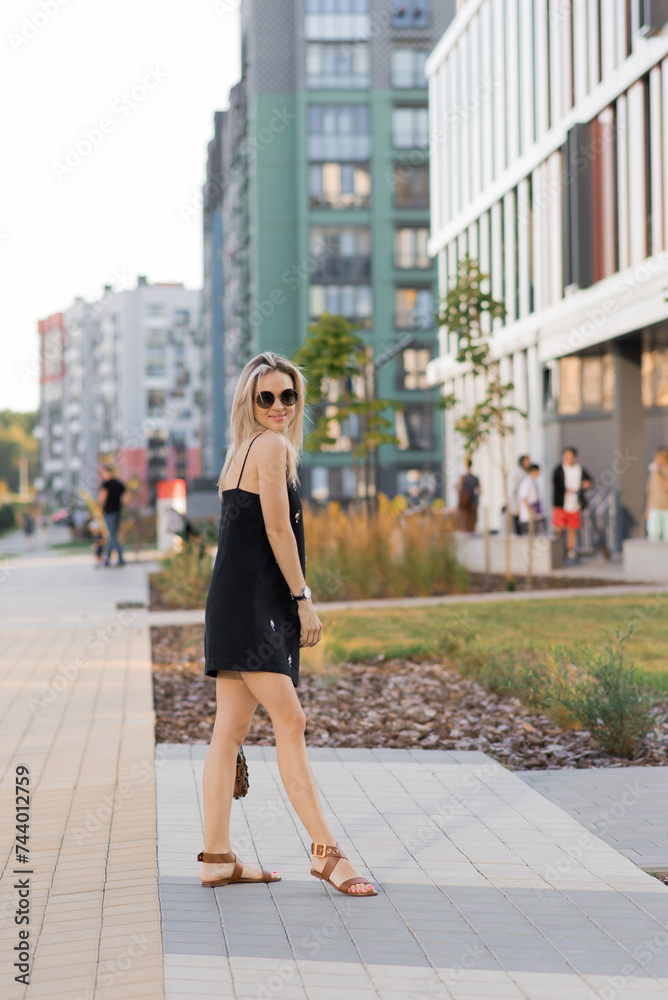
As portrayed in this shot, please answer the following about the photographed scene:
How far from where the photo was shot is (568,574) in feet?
63.1

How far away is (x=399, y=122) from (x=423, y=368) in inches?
521

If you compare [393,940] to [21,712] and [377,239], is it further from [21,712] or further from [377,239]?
[377,239]

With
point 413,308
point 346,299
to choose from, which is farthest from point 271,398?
point 413,308

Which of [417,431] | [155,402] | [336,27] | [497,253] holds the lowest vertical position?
[417,431]

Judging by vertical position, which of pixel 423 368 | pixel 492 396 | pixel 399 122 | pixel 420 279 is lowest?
pixel 492 396

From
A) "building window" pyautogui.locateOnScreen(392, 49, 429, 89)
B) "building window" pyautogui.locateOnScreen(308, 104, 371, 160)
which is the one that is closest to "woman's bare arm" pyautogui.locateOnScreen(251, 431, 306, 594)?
"building window" pyautogui.locateOnScreen(308, 104, 371, 160)

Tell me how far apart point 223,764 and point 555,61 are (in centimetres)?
2583

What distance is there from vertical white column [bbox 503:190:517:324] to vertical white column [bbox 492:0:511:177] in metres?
1.07

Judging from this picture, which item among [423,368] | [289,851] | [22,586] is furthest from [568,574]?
[423,368]

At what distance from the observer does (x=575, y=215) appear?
24797 millimetres

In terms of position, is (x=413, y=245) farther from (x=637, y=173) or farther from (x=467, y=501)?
(x=467, y=501)

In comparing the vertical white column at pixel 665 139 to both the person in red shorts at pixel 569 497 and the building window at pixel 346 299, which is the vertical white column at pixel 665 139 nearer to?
the person in red shorts at pixel 569 497

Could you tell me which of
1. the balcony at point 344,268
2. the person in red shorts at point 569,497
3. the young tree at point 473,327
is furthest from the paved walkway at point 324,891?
the balcony at point 344,268

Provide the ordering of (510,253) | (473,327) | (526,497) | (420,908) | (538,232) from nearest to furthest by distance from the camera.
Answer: (420,908)
(473,327)
(526,497)
(538,232)
(510,253)
